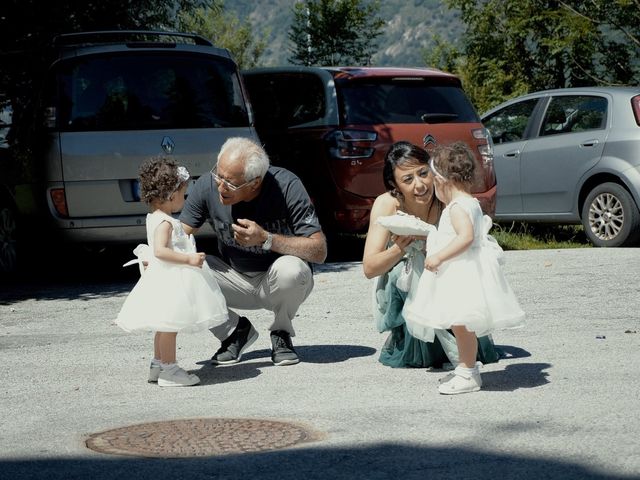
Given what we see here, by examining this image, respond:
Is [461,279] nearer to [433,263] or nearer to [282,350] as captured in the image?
[433,263]

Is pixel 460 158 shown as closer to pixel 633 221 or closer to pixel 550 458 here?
pixel 550 458

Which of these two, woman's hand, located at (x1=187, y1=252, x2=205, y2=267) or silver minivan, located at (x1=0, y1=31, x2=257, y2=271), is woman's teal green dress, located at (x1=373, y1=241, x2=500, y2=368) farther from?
silver minivan, located at (x1=0, y1=31, x2=257, y2=271)

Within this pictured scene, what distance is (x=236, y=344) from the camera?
7.43 m

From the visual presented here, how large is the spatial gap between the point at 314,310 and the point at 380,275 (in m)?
2.57

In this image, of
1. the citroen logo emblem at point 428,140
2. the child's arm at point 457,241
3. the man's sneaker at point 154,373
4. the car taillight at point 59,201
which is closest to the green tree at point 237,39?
the citroen logo emblem at point 428,140

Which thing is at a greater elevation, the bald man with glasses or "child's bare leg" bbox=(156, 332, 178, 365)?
the bald man with glasses

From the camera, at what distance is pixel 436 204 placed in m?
6.99

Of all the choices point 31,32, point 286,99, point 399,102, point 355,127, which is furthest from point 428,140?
point 31,32

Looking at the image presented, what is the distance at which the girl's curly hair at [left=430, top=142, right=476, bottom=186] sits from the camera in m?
6.30

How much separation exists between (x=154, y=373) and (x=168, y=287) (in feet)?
1.68

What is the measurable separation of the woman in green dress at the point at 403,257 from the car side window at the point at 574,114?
7.01 m

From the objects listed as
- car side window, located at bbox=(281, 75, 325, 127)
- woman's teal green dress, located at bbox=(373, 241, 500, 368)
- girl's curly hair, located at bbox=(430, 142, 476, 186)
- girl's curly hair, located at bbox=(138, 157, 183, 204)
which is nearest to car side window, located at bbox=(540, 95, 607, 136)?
car side window, located at bbox=(281, 75, 325, 127)

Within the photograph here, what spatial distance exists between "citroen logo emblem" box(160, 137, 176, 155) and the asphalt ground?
1.40m

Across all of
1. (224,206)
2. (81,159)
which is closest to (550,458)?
(224,206)
